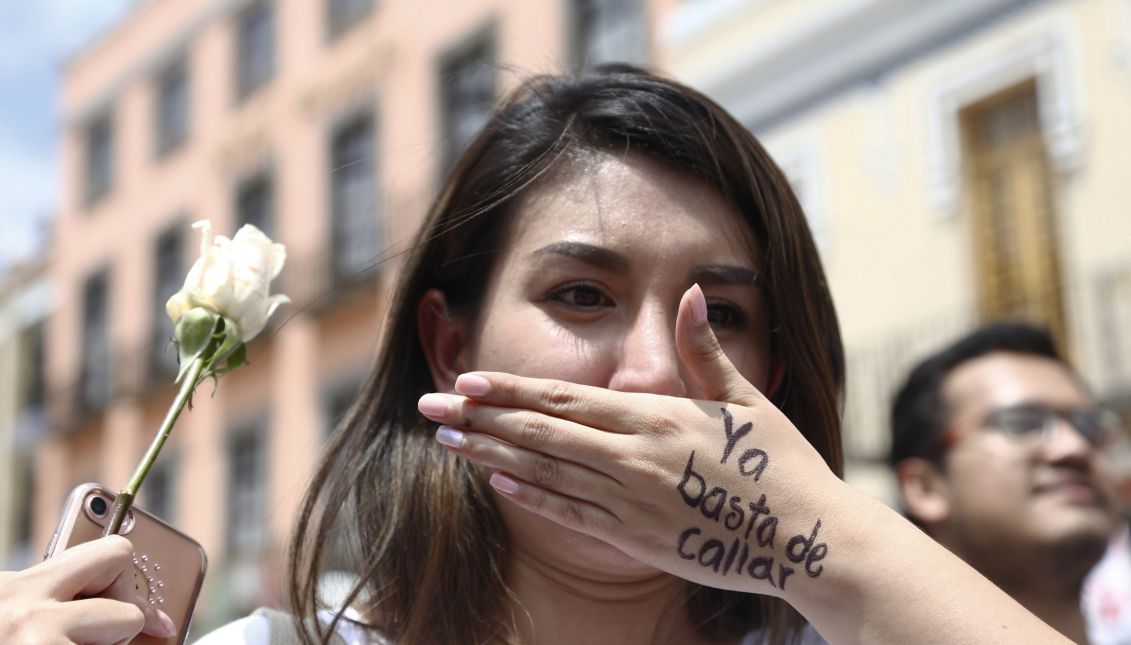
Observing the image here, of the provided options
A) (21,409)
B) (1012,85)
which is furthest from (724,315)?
(21,409)

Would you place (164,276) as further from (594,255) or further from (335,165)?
(594,255)

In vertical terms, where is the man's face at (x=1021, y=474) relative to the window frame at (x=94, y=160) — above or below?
below

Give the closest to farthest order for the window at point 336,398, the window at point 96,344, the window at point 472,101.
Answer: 1. the window at point 472,101
2. the window at point 336,398
3. the window at point 96,344

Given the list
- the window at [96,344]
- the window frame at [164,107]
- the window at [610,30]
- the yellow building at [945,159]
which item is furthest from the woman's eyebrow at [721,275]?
the window frame at [164,107]

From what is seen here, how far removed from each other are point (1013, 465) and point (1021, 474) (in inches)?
1.0

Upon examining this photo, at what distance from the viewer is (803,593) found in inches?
60.6

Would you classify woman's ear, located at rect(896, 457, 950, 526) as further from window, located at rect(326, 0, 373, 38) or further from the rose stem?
window, located at rect(326, 0, 373, 38)

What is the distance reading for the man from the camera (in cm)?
309

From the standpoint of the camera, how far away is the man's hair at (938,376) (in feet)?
11.3

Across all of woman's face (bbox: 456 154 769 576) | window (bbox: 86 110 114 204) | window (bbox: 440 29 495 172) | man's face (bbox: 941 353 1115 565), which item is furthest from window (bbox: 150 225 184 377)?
woman's face (bbox: 456 154 769 576)

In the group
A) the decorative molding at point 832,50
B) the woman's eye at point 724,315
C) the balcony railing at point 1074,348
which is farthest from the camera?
the decorative molding at point 832,50

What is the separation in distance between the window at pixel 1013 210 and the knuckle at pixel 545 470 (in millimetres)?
8572

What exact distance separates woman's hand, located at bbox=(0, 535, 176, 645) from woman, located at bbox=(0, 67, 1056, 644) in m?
0.35

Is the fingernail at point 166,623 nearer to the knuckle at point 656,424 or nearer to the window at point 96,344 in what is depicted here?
the knuckle at point 656,424
